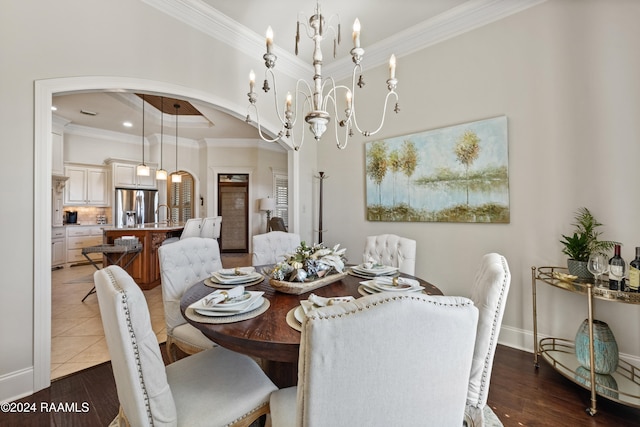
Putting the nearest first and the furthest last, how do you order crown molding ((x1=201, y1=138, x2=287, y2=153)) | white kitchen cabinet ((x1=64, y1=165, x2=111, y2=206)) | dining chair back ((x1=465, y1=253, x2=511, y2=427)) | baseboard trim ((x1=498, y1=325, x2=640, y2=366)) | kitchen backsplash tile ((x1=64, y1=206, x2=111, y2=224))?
dining chair back ((x1=465, y1=253, x2=511, y2=427))
baseboard trim ((x1=498, y1=325, x2=640, y2=366))
white kitchen cabinet ((x1=64, y1=165, x2=111, y2=206))
kitchen backsplash tile ((x1=64, y1=206, x2=111, y2=224))
crown molding ((x1=201, y1=138, x2=287, y2=153))

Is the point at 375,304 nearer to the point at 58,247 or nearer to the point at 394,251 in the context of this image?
the point at 394,251

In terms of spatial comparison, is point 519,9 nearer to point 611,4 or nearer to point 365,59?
point 611,4

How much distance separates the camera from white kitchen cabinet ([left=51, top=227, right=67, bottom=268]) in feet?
18.8

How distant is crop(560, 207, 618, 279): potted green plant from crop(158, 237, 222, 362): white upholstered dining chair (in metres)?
2.58

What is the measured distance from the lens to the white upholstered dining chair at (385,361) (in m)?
0.63

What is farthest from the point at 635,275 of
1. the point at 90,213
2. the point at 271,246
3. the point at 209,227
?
the point at 90,213

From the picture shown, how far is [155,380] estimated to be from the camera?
0.91 meters

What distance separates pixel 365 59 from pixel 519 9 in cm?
157

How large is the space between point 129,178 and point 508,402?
318 inches

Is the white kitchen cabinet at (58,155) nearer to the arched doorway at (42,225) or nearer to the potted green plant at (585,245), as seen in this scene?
the arched doorway at (42,225)

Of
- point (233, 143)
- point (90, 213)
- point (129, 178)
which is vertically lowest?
point (90, 213)

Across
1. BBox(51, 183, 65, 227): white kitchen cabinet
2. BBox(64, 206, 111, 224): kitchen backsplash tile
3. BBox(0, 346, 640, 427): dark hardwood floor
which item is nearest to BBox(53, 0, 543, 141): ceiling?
BBox(0, 346, 640, 427): dark hardwood floor

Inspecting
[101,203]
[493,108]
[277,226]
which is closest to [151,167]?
[101,203]

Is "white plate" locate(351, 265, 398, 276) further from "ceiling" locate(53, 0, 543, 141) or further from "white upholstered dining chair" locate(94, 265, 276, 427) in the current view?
"ceiling" locate(53, 0, 543, 141)
